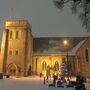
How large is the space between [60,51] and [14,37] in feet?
47.1

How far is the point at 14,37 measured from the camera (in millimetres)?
52969

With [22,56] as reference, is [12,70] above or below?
below

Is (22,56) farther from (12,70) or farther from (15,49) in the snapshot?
(12,70)

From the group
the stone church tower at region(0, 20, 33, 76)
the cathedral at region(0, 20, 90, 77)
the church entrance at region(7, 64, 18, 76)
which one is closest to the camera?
the church entrance at region(7, 64, 18, 76)

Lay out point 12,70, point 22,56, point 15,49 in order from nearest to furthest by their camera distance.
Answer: point 12,70 < point 22,56 < point 15,49

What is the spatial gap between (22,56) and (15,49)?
2848mm

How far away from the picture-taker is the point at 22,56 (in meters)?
51.2

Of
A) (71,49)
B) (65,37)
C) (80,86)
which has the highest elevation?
(65,37)

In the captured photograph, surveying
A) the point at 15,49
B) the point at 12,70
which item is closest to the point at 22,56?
the point at 15,49

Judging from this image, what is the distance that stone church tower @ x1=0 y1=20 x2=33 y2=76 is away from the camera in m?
50.7

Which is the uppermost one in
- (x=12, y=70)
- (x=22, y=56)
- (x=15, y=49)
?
(x=15, y=49)

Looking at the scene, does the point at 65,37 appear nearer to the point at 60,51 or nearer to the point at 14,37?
the point at 60,51

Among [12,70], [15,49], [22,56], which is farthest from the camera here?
[15,49]

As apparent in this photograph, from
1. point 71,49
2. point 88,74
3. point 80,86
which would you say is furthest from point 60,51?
point 80,86
